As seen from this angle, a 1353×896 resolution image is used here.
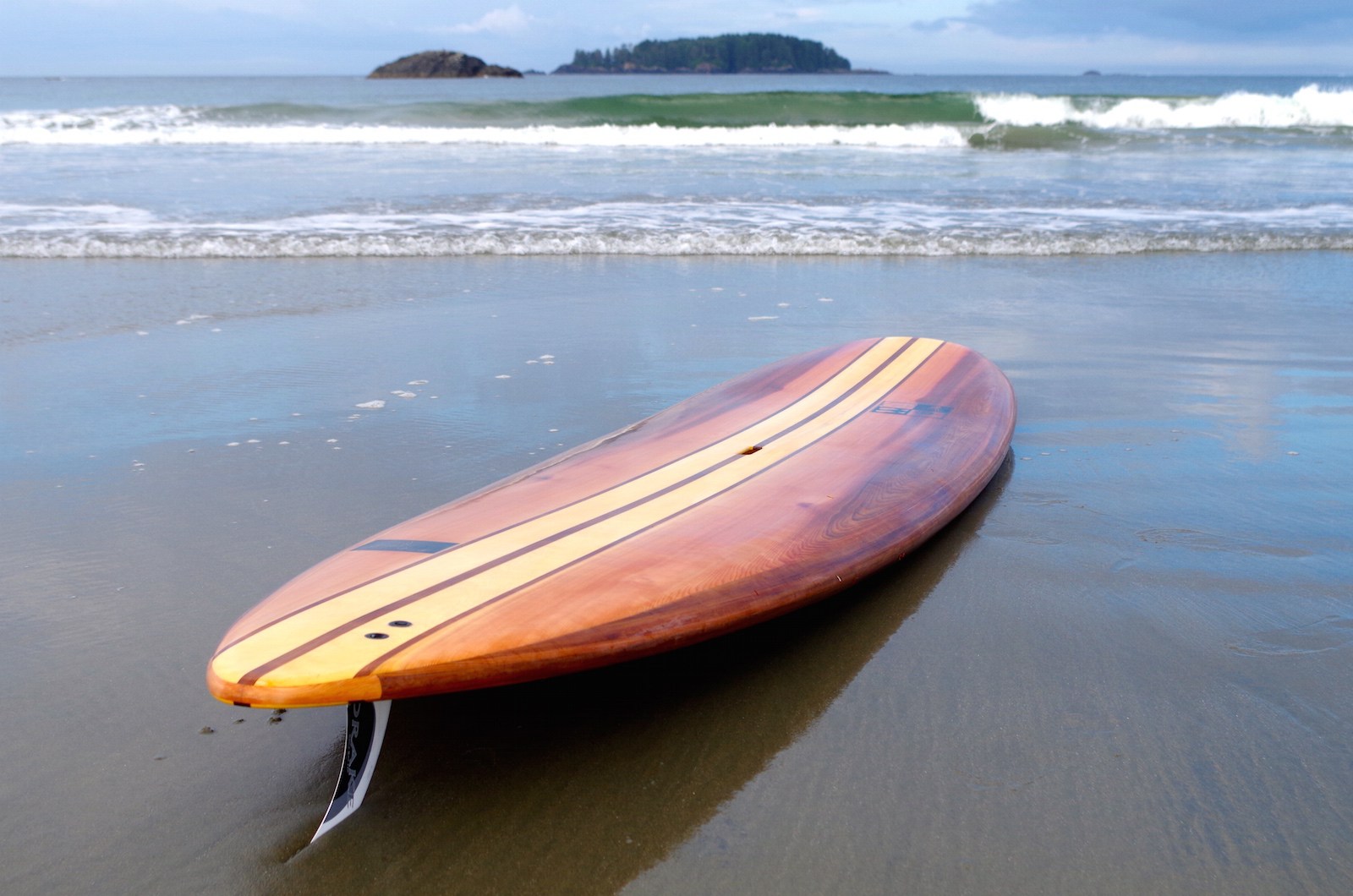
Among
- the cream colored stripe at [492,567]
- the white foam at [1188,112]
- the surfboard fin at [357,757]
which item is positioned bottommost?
the surfboard fin at [357,757]

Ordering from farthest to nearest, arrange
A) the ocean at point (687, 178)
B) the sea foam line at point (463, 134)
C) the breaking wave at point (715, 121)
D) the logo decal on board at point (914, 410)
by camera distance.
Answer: the breaking wave at point (715, 121)
the sea foam line at point (463, 134)
the ocean at point (687, 178)
the logo decal on board at point (914, 410)

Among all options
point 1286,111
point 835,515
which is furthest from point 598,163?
point 1286,111

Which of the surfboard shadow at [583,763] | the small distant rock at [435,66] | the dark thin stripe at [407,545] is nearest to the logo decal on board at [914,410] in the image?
the surfboard shadow at [583,763]

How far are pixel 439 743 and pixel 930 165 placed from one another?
13.1 m

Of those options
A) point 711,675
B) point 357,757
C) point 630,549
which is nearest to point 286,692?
point 357,757

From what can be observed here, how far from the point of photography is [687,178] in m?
11.2

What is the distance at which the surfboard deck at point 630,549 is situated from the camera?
1.36 metres

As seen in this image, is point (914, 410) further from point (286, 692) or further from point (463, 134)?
point (463, 134)

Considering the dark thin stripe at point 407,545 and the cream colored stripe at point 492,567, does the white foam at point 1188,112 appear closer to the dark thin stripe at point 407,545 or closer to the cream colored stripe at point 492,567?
the cream colored stripe at point 492,567

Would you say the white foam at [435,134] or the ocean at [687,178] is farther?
the white foam at [435,134]

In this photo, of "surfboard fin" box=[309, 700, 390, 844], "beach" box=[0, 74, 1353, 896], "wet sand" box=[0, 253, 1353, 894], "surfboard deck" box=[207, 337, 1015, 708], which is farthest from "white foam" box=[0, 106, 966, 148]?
"surfboard fin" box=[309, 700, 390, 844]

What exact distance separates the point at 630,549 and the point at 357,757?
57 centimetres

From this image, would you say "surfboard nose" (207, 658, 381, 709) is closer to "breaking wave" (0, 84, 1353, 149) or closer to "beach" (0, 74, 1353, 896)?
"beach" (0, 74, 1353, 896)

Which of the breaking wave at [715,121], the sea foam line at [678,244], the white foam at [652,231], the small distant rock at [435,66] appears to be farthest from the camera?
the small distant rock at [435,66]
